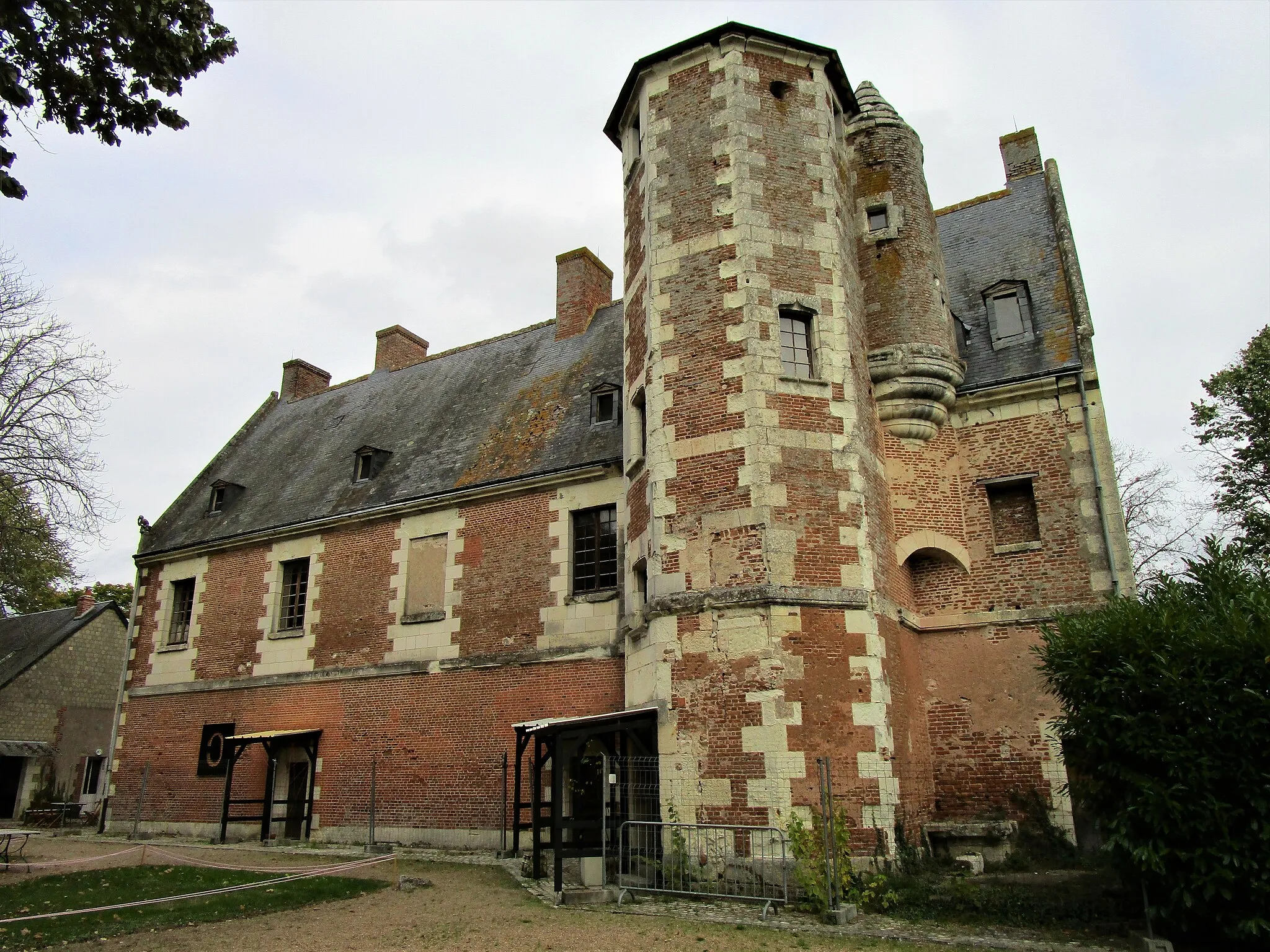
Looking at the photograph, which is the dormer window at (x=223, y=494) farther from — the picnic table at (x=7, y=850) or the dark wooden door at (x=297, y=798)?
the picnic table at (x=7, y=850)

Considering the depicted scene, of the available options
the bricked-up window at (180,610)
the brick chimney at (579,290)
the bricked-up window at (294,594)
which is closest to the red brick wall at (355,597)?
the bricked-up window at (294,594)

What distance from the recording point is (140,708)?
67.5 ft

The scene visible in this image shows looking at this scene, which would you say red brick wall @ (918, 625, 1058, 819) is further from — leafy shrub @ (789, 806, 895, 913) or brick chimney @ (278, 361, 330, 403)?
brick chimney @ (278, 361, 330, 403)

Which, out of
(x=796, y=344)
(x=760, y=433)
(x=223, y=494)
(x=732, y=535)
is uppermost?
(x=223, y=494)

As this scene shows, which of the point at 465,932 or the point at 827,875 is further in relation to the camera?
the point at 827,875

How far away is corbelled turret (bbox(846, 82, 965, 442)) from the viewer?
13.9 metres

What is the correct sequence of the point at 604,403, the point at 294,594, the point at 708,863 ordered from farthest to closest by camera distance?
the point at 294,594 → the point at 604,403 → the point at 708,863

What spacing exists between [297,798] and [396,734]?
124 inches

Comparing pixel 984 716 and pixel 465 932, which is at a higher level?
pixel 984 716

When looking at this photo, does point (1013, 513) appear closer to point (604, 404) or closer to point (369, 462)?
point (604, 404)

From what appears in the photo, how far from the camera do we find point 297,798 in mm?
17812

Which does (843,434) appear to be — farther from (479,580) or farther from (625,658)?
(479,580)

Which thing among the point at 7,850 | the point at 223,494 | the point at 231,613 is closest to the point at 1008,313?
the point at 231,613

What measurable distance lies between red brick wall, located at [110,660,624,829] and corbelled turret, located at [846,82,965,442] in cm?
606
